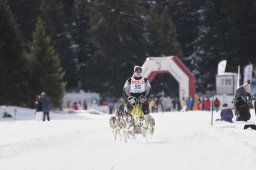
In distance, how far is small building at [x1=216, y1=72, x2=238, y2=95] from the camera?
185 feet

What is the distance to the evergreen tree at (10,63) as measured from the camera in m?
45.6

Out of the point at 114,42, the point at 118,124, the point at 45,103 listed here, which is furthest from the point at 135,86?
the point at 114,42

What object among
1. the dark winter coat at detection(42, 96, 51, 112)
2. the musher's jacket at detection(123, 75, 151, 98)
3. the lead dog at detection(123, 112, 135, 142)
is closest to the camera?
the lead dog at detection(123, 112, 135, 142)

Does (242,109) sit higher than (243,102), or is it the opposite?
(243,102)

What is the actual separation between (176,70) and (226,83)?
4956 millimetres

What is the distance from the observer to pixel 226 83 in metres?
56.8

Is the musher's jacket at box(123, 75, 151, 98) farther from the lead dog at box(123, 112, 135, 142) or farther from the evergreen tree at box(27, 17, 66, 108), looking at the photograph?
the evergreen tree at box(27, 17, 66, 108)

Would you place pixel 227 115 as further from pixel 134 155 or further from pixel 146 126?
pixel 134 155

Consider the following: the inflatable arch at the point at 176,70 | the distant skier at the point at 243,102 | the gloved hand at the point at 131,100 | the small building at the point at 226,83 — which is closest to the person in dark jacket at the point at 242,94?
the distant skier at the point at 243,102

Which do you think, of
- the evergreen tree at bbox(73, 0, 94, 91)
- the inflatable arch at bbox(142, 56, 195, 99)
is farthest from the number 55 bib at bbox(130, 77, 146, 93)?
the evergreen tree at bbox(73, 0, 94, 91)

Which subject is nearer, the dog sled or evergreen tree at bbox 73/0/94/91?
the dog sled

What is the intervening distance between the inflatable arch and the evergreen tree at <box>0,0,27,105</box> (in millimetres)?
14132

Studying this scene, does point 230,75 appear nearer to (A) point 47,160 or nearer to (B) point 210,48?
(B) point 210,48

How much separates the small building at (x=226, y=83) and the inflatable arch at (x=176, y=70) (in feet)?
9.19
